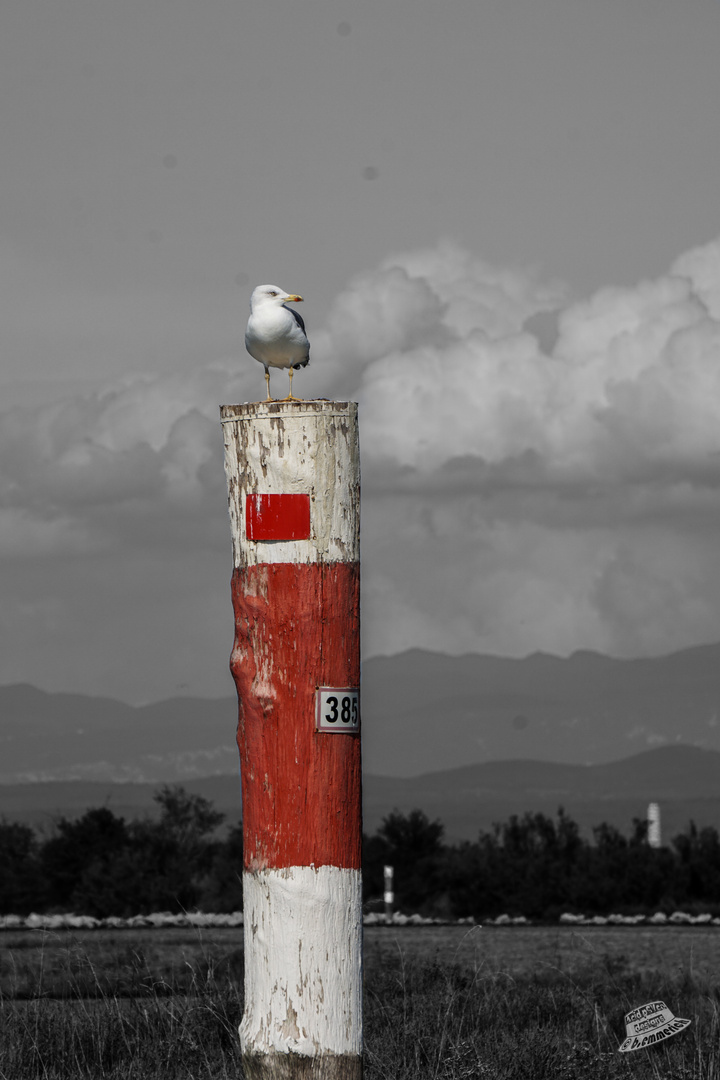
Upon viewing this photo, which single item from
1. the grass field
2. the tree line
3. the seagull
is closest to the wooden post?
the seagull

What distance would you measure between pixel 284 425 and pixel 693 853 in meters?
21.0

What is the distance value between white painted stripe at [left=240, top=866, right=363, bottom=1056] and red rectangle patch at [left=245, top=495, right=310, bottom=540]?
3.89ft

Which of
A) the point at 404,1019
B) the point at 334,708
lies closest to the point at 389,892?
the point at 404,1019

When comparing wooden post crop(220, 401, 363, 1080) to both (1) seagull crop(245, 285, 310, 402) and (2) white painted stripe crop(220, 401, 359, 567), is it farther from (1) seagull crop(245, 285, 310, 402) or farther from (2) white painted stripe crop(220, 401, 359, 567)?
(1) seagull crop(245, 285, 310, 402)

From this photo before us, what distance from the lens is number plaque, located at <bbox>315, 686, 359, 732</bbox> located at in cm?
602

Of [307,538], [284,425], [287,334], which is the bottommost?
[307,538]

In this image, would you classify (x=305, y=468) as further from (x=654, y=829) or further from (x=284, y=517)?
(x=654, y=829)

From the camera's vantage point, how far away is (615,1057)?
8.70 metres

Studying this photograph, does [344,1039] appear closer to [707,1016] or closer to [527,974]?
[707,1016]

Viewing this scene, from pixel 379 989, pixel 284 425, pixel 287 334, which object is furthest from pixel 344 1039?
pixel 379 989

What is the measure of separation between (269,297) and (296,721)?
7.68 ft

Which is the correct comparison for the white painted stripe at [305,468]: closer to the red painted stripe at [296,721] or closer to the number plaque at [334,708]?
the red painted stripe at [296,721]

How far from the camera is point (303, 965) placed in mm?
5969

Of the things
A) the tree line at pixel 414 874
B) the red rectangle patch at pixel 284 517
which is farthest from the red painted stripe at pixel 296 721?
the tree line at pixel 414 874
